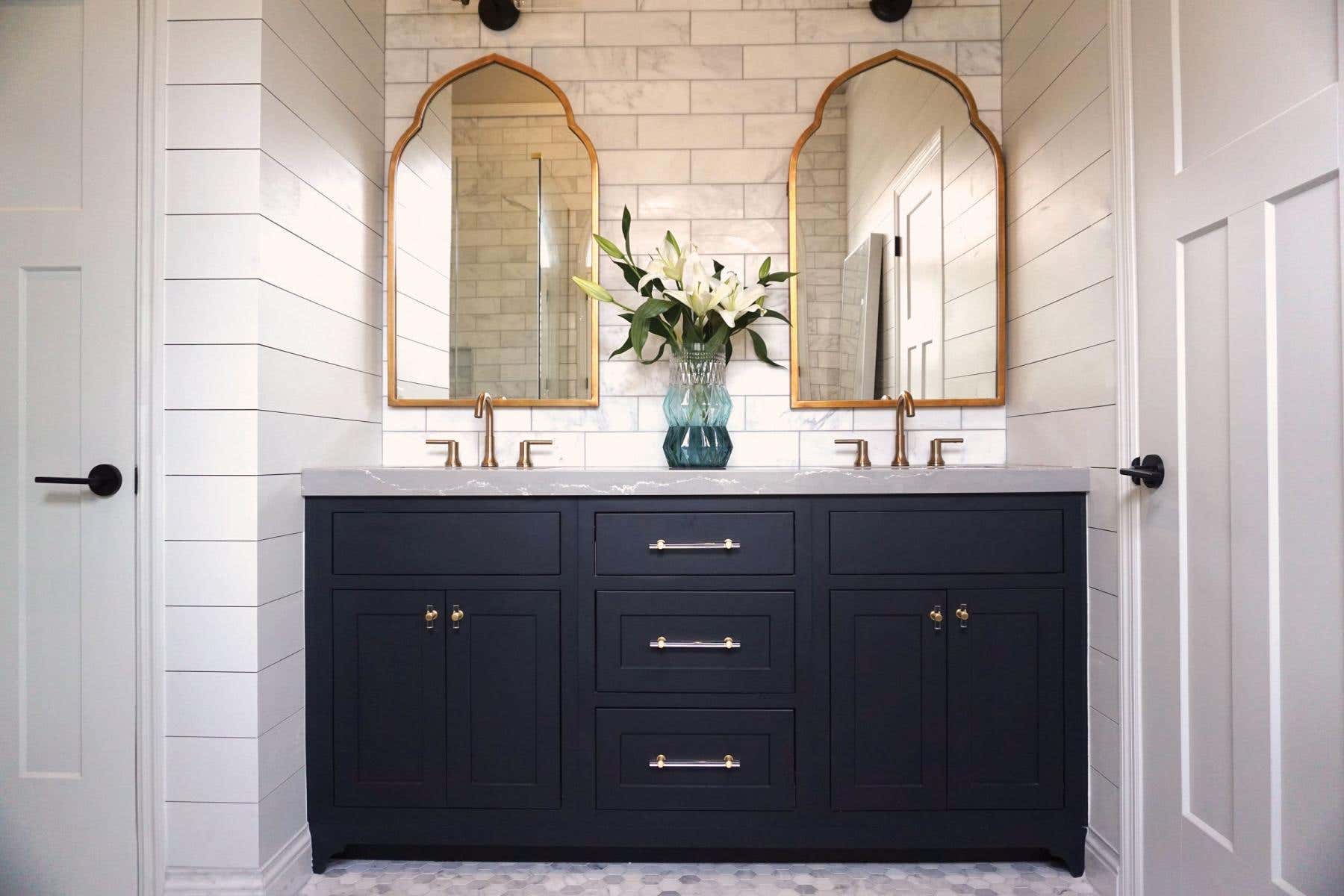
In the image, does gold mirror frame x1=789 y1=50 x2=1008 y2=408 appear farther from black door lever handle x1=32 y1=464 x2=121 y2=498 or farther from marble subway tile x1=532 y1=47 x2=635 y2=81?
black door lever handle x1=32 y1=464 x2=121 y2=498

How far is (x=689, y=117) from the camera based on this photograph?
2.12 m

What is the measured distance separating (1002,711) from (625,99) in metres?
1.97

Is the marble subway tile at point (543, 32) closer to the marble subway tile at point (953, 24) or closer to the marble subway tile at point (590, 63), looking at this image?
the marble subway tile at point (590, 63)

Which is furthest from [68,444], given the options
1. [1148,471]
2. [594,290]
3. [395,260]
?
[1148,471]

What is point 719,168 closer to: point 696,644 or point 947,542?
point 947,542

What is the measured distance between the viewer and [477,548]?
164cm

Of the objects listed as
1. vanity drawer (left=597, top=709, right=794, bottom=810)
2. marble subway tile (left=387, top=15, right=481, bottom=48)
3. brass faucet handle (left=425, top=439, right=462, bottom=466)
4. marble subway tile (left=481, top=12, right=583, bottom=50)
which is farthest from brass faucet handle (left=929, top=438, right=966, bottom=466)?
marble subway tile (left=387, top=15, right=481, bottom=48)

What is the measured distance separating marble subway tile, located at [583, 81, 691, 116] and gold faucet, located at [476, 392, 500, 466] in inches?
37.0

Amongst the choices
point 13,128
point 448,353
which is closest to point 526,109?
point 448,353

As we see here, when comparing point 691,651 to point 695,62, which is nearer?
point 691,651

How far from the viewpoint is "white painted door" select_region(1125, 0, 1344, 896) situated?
1.03m

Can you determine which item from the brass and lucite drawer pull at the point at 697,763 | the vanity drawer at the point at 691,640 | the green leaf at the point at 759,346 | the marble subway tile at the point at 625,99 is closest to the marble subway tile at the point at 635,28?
the marble subway tile at the point at 625,99

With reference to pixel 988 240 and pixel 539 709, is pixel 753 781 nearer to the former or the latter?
pixel 539 709

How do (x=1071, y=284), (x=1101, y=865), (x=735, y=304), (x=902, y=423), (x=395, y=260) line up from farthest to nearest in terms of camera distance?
(x=395, y=260), (x=902, y=423), (x=735, y=304), (x=1071, y=284), (x=1101, y=865)
